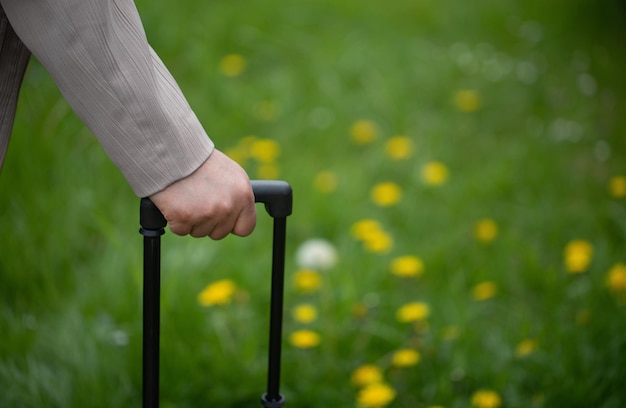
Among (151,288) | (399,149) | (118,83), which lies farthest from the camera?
(399,149)

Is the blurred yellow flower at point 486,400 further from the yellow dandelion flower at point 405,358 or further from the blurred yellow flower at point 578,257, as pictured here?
the blurred yellow flower at point 578,257

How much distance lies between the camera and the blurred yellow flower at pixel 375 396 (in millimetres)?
1465

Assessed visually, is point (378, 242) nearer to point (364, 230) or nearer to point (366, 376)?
point (364, 230)

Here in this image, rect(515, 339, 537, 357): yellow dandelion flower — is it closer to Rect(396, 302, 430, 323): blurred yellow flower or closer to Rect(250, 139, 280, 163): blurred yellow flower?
Rect(396, 302, 430, 323): blurred yellow flower

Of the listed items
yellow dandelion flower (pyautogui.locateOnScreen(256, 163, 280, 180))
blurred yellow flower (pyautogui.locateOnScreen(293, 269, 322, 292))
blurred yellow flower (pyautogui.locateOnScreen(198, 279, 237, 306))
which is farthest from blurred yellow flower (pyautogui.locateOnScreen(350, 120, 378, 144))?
blurred yellow flower (pyautogui.locateOnScreen(198, 279, 237, 306))

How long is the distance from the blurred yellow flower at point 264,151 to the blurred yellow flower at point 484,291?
2.71 feet

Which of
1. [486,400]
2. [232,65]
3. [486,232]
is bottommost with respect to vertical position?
[486,400]

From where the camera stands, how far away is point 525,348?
163 centimetres

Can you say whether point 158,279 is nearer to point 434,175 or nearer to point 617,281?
point 617,281

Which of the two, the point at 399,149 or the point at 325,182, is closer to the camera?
the point at 325,182

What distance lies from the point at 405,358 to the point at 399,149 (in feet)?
3.44

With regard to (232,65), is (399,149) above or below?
below

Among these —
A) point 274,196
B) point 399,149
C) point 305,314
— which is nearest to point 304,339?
point 305,314

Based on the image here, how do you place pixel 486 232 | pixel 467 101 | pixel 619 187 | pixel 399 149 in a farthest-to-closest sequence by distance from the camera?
pixel 467 101 < pixel 399 149 < pixel 619 187 < pixel 486 232
